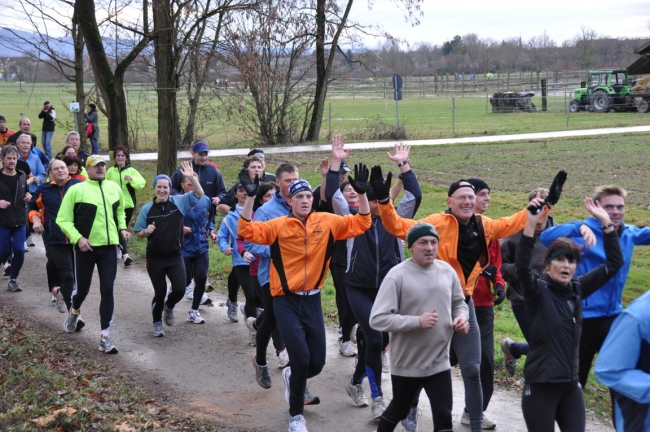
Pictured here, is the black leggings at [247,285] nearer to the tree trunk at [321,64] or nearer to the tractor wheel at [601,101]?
the tree trunk at [321,64]

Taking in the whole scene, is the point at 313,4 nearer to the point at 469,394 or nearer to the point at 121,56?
the point at 121,56

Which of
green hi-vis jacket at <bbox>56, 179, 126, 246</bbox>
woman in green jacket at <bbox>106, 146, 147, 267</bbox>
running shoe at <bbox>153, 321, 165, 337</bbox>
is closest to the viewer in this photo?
green hi-vis jacket at <bbox>56, 179, 126, 246</bbox>

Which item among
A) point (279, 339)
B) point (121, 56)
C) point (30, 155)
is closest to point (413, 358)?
point (279, 339)

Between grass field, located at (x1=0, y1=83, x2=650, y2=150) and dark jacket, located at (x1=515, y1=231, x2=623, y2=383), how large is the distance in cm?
1411

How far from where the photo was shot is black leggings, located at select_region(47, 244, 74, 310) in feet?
32.3

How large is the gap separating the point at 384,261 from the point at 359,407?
1313 mm

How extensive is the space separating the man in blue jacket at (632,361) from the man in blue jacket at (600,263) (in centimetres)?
212

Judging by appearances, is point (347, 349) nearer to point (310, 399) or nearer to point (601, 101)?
point (310, 399)

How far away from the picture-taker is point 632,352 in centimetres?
374

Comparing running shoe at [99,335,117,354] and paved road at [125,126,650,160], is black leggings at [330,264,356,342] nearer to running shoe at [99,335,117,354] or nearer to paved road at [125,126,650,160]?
running shoe at [99,335,117,354]

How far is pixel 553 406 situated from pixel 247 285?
4480 mm

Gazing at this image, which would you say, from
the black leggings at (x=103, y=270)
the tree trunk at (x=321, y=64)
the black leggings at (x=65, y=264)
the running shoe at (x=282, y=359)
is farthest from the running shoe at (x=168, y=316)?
the tree trunk at (x=321, y=64)

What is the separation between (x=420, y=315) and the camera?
5.37m

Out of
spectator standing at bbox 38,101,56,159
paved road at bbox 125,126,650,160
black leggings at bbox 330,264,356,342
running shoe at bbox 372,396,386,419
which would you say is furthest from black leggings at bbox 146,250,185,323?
spectator standing at bbox 38,101,56,159
